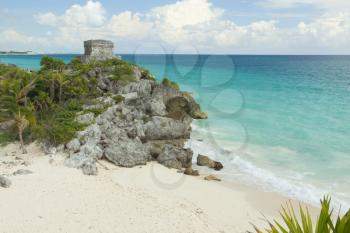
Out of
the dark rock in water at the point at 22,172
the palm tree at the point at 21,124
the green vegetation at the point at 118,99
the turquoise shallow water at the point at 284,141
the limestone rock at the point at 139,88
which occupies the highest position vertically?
the limestone rock at the point at 139,88

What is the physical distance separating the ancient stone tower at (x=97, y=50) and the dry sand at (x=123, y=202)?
76.6 ft

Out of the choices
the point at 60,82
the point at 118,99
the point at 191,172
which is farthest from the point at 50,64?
the point at 191,172

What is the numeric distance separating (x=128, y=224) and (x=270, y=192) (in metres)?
8.02

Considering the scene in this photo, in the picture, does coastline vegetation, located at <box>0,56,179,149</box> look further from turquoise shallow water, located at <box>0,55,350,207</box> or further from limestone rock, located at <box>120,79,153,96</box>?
turquoise shallow water, located at <box>0,55,350,207</box>

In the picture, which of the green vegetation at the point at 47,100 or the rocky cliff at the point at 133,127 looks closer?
the rocky cliff at the point at 133,127

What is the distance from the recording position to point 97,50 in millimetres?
41281

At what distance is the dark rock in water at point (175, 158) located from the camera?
20.1 metres

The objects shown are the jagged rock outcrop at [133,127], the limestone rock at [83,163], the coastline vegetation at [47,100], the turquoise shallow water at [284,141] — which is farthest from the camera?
the coastline vegetation at [47,100]

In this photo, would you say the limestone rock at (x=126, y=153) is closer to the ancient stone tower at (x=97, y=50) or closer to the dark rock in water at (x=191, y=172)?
the dark rock in water at (x=191, y=172)

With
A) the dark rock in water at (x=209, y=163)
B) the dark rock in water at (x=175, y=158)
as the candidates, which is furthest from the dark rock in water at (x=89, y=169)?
the dark rock in water at (x=209, y=163)

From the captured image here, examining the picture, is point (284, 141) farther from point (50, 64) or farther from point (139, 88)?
point (50, 64)

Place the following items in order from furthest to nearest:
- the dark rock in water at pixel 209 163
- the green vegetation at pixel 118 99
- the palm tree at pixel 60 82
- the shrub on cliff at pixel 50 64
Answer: the shrub on cliff at pixel 50 64
the green vegetation at pixel 118 99
the palm tree at pixel 60 82
the dark rock in water at pixel 209 163

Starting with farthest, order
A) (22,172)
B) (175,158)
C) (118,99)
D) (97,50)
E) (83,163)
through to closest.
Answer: (97,50) < (118,99) < (175,158) < (83,163) < (22,172)

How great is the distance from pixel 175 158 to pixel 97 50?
2504cm
